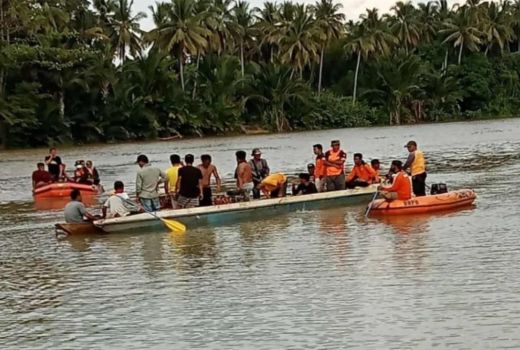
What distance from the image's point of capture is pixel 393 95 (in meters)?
86.4

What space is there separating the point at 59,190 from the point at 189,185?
966 cm

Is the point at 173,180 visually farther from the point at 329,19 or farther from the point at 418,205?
the point at 329,19

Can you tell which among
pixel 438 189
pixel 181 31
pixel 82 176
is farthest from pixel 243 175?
pixel 181 31

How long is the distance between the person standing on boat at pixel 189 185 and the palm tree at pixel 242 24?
62065 mm

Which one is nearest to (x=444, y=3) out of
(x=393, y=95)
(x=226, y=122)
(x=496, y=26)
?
(x=496, y=26)

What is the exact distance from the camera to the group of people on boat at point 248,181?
18300 mm

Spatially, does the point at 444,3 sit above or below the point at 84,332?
above

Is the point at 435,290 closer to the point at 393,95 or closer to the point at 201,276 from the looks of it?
the point at 201,276

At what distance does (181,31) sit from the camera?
69.9m

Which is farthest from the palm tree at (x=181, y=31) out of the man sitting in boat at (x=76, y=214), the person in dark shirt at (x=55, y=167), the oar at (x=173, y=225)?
the oar at (x=173, y=225)

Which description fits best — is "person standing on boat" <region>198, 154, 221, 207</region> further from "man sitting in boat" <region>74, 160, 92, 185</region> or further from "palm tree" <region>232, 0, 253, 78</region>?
"palm tree" <region>232, 0, 253, 78</region>

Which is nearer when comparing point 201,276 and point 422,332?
point 422,332

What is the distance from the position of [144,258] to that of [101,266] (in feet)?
2.64

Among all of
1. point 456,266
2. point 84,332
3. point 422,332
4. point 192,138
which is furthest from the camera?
point 192,138
